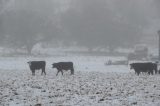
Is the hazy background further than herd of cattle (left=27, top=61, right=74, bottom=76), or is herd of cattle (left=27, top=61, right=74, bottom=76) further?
the hazy background

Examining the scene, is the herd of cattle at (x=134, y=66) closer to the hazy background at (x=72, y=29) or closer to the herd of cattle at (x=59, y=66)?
the herd of cattle at (x=59, y=66)

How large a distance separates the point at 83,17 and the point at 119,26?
10.7 m

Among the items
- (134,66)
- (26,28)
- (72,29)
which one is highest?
(72,29)

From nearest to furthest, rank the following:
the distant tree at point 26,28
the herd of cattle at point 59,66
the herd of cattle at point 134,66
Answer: the herd of cattle at point 134,66
the herd of cattle at point 59,66
the distant tree at point 26,28

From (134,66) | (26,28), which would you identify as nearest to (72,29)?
(26,28)

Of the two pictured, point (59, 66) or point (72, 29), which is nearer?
point (59, 66)

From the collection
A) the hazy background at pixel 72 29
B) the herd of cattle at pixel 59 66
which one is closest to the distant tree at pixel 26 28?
the hazy background at pixel 72 29

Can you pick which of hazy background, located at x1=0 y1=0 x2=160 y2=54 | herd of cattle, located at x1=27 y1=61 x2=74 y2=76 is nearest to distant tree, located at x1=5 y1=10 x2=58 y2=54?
hazy background, located at x1=0 y1=0 x2=160 y2=54

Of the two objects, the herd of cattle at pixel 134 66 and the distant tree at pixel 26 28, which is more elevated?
the distant tree at pixel 26 28

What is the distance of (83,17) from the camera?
103625mm

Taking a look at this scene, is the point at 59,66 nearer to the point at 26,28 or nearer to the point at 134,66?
the point at 134,66

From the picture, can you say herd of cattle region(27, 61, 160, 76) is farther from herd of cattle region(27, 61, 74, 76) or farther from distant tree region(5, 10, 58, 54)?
distant tree region(5, 10, 58, 54)

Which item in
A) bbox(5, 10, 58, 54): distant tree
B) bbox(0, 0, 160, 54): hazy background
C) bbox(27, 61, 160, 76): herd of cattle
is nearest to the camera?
bbox(27, 61, 160, 76): herd of cattle

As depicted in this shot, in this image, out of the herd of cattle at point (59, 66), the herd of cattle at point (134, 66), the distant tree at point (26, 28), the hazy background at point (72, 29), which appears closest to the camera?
the herd of cattle at point (134, 66)
